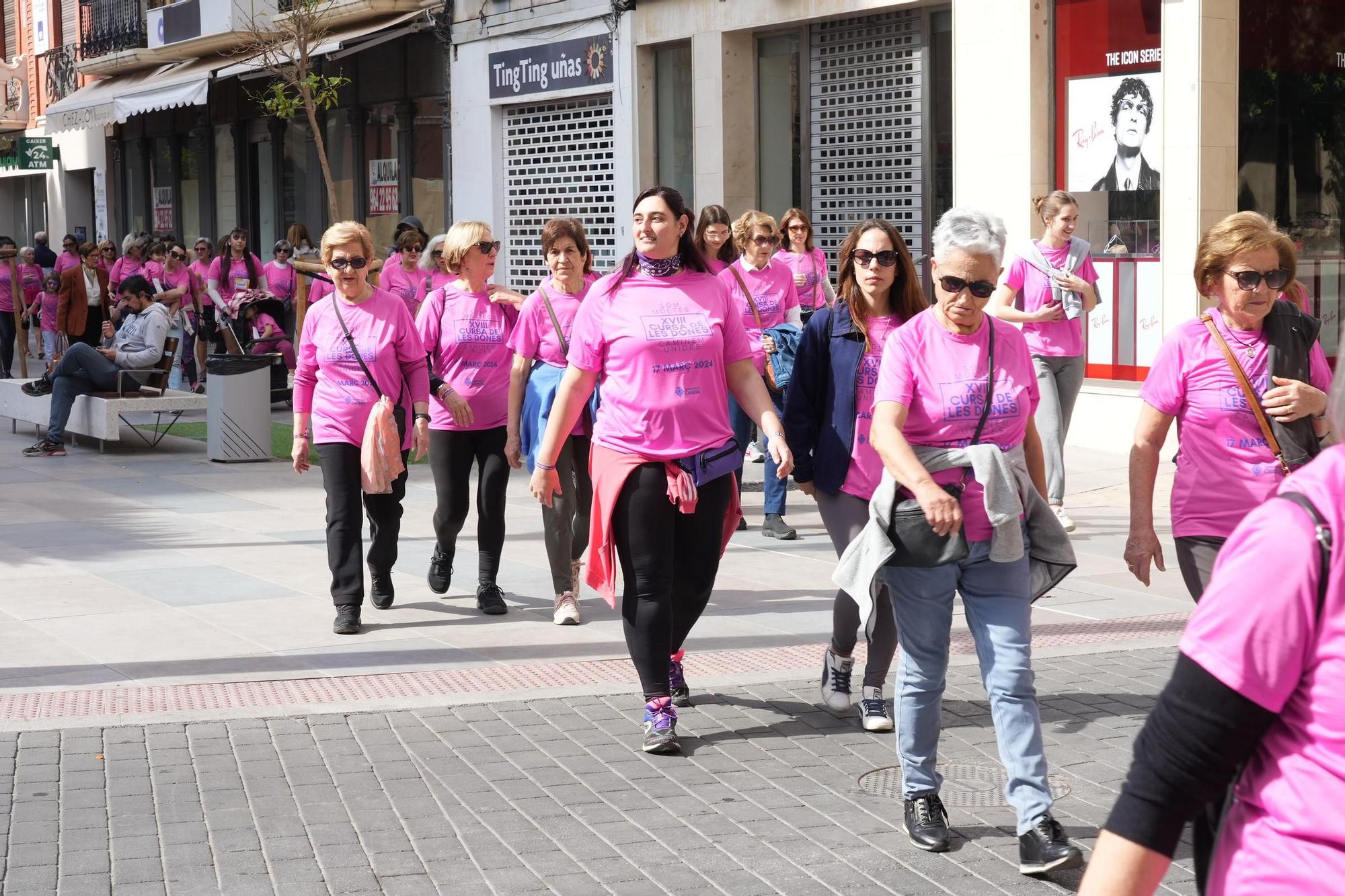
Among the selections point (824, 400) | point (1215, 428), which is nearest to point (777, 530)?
point (824, 400)

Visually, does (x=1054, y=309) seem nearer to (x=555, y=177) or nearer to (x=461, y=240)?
(x=461, y=240)

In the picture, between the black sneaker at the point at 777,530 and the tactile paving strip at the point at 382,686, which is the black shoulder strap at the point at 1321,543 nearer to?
the tactile paving strip at the point at 382,686

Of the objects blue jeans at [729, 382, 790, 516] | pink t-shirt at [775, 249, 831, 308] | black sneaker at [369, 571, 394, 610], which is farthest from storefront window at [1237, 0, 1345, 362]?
black sneaker at [369, 571, 394, 610]

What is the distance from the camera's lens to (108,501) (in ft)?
40.5

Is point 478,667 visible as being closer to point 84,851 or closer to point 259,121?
point 84,851

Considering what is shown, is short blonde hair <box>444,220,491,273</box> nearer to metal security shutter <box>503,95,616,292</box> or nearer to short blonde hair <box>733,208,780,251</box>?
short blonde hair <box>733,208,780,251</box>

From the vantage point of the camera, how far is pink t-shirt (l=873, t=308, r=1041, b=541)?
4.78m

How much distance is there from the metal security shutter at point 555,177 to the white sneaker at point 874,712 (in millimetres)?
14348

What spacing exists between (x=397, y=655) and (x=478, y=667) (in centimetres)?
45

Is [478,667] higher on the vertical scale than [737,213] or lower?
lower

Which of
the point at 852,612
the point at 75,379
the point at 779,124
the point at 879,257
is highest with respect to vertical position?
the point at 779,124

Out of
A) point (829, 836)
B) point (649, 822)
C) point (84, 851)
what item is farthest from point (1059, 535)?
point (84, 851)

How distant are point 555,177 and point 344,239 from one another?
14.0 metres

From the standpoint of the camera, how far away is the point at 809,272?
1240cm
